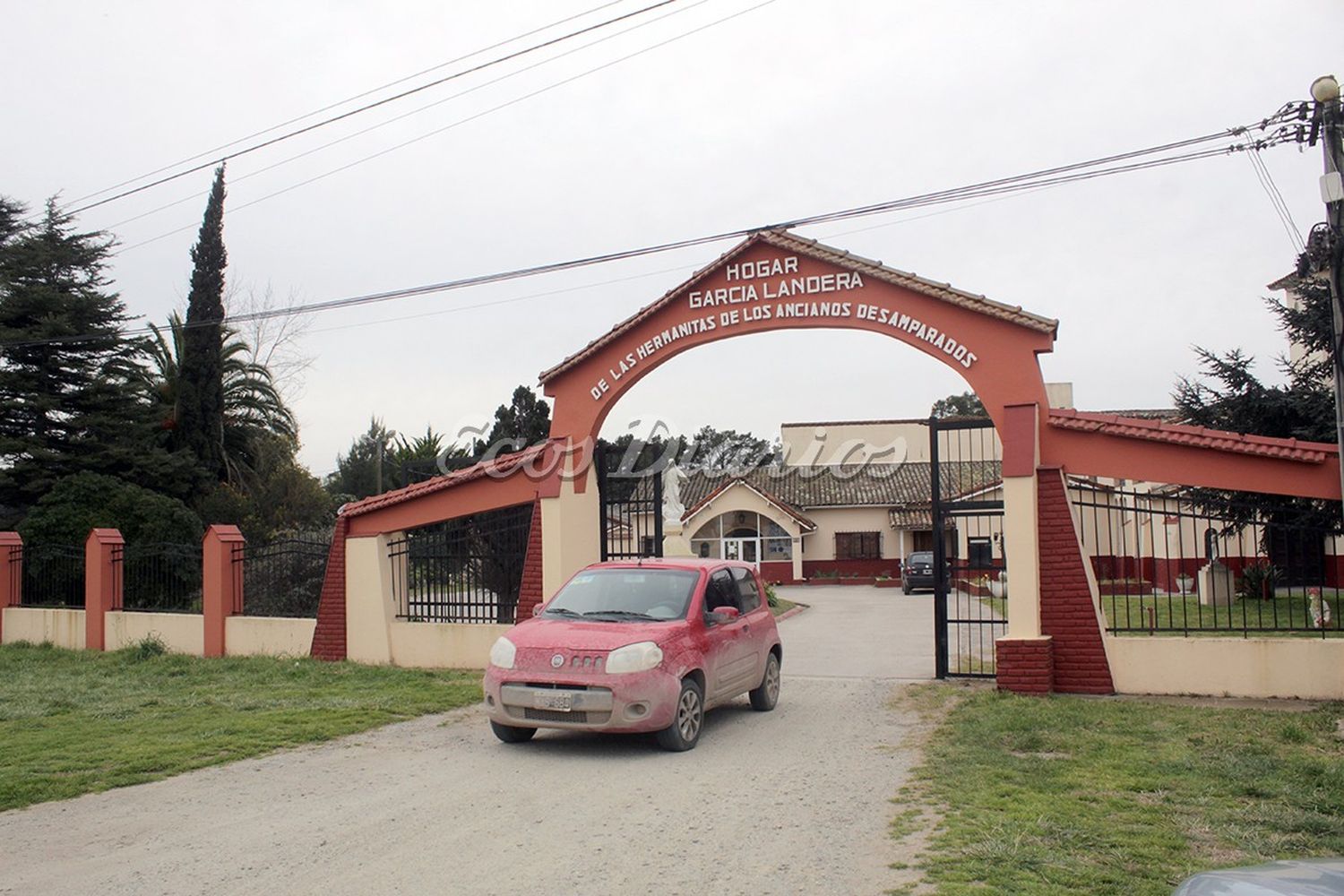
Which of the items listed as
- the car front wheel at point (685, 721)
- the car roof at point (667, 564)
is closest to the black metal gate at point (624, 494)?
the car roof at point (667, 564)

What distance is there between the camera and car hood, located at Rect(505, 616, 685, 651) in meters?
9.23

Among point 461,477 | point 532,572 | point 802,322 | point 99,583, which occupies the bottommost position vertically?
point 99,583

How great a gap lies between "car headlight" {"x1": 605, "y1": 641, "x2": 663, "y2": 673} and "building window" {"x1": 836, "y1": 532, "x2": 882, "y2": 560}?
39.3 metres

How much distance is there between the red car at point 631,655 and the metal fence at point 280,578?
7.36 m

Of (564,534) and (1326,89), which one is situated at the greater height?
(1326,89)

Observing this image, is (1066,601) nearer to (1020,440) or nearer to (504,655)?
(1020,440)

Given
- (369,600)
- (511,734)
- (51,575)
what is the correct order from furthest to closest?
(51,575) < (369,600) < (511,734)

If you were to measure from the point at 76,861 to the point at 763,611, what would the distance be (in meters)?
6.91

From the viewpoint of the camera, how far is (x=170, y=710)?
1200 centimetres

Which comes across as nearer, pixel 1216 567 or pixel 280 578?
pixel 280 578

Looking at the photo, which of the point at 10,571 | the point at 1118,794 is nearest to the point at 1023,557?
the point at 1118,794

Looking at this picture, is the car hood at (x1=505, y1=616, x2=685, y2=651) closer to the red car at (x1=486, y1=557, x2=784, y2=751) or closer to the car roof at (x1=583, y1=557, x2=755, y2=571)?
the red car at (x1=486, y1=557, x2=784, y2=751)

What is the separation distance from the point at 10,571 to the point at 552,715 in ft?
56.0

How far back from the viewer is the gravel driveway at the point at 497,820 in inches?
232
